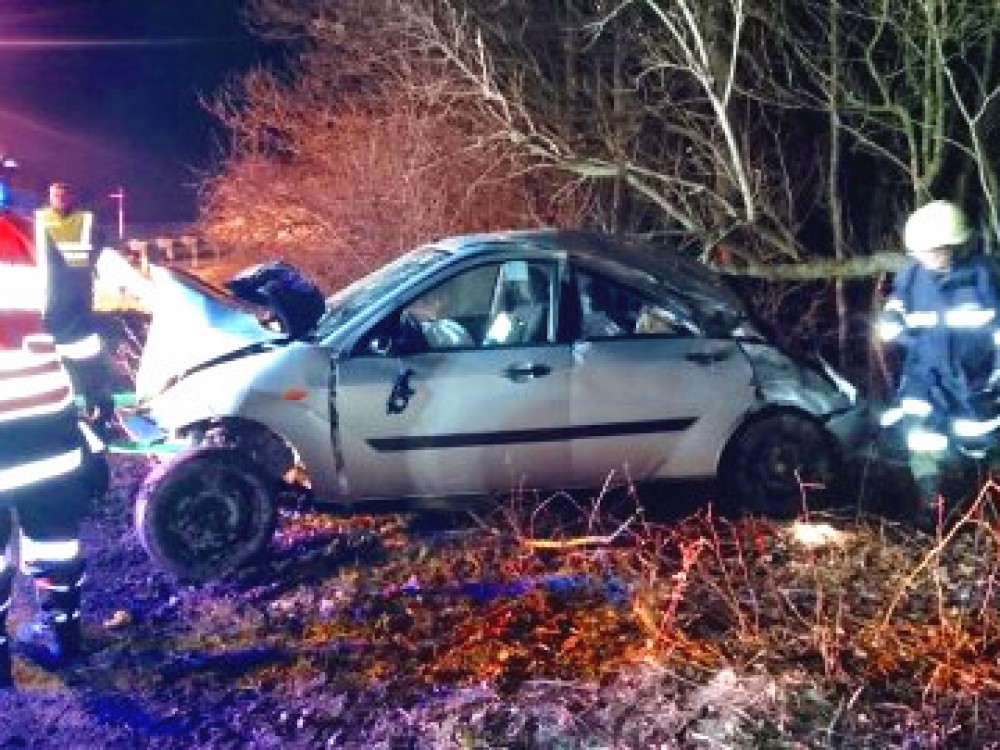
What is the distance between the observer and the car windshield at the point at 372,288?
5.37m

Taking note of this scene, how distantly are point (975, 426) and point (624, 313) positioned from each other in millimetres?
1728

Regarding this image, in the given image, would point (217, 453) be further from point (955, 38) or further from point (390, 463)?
point (955, 38)

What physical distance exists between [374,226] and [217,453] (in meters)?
6.32

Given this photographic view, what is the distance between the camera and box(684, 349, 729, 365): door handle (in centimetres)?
538

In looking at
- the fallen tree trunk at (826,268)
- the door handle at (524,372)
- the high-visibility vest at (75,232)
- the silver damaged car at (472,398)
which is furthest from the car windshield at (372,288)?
the high-visibility vest at (75,232)

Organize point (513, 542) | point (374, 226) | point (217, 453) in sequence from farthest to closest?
point (374, 226), point (513, 542), point (217, 453)

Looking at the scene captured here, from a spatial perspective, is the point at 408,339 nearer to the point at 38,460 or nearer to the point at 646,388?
the point at 646,388

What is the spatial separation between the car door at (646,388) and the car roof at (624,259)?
0.10 m

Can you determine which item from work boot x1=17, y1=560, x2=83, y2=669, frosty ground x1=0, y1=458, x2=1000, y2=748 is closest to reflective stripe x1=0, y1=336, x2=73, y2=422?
work boot x1=17, y1=560, x2=83, y2=669

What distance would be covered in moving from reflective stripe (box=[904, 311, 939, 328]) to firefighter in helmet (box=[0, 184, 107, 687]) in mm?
3741

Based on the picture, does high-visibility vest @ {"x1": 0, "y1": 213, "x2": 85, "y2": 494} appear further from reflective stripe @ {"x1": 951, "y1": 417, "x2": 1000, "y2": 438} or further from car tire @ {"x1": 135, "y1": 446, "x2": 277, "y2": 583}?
reflective stripe @ {"x1": 951, "y1": 417, "x2": 1000, "y2": 438}

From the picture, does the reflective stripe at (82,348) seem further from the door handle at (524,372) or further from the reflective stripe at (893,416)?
the reflective stripe at (893,416)

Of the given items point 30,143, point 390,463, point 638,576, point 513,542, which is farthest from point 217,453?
point 30,143

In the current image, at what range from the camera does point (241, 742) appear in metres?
3.65
